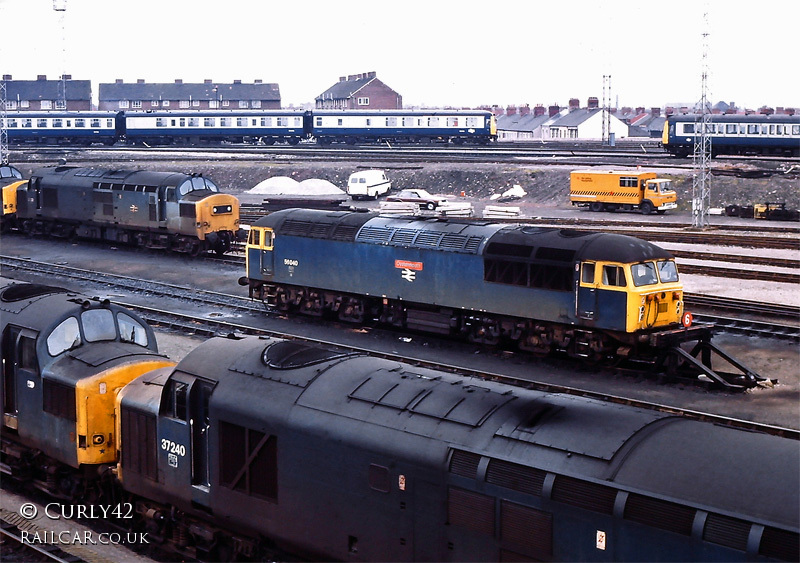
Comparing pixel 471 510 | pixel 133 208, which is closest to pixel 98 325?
pixel 471 510

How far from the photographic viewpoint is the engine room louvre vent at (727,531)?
7.96 meters

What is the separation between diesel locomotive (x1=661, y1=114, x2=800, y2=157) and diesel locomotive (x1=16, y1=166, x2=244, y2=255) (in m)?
39.9

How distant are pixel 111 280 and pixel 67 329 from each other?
23261 mm

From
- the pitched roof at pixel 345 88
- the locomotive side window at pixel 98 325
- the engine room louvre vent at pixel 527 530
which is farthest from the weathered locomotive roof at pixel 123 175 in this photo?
the pitched roof at pixel 345 88

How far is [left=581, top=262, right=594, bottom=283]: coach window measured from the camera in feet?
79.6

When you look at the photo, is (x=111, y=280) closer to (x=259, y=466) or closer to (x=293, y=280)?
(x=293, y=280)

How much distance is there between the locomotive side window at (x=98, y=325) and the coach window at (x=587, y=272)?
12910 mm

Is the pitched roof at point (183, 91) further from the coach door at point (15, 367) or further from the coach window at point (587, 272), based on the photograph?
the coach door at point (15, 367)

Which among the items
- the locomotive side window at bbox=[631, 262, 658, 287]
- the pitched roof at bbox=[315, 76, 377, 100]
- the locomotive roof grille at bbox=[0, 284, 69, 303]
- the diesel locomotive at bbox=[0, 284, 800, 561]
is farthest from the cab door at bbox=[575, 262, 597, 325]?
the pitched roof at bbox=[315, 76, 377, 100]

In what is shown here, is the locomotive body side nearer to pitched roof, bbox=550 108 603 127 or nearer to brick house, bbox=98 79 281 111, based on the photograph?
pitched roof, bbox=550 108 603 127

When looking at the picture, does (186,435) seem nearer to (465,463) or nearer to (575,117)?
(465,463)

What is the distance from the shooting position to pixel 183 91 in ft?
461

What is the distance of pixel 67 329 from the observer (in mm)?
15883

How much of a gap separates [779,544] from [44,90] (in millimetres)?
145521
